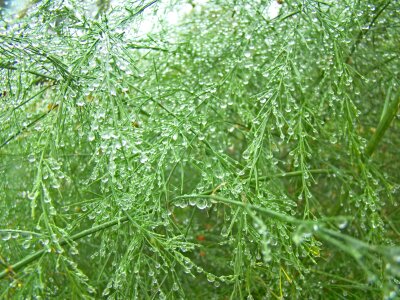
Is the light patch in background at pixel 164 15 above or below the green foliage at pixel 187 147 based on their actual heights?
above

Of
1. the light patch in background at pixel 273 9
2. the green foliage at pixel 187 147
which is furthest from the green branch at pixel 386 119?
the light patch in background at pixel 273 9

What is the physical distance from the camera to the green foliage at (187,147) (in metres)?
1.29

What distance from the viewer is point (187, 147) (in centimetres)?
148

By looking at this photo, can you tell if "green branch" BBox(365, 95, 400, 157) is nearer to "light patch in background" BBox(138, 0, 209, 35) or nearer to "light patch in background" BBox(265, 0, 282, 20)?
"light patch in background" BBox(265, 0, 282, 20)

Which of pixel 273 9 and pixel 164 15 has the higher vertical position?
pixel 164 15

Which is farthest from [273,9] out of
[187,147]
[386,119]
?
[187,147]

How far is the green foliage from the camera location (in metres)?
1.29

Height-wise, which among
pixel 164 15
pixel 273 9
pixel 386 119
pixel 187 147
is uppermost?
pixel 164 15

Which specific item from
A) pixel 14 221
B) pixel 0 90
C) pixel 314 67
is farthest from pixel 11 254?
pixel 314 67

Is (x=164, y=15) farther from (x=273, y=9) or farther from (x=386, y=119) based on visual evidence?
(x=386, y=119)

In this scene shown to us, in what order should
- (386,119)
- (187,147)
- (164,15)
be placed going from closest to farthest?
(187,147)
(386,119)
(164,15)

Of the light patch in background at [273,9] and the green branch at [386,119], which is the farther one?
the light patch in background at [273,9]

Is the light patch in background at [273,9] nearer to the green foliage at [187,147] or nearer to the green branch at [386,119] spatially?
the green foliage at [187,147]

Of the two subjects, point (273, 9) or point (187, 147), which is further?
point (273, 9)
